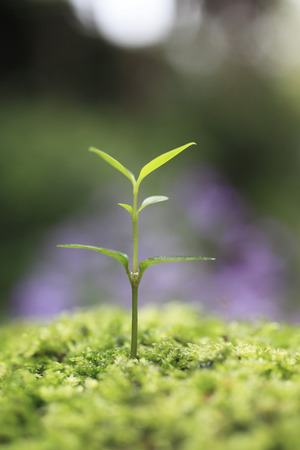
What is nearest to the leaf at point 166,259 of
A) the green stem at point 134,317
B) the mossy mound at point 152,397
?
the green stem at point 134,317

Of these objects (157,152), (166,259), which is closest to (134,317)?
(166,259)

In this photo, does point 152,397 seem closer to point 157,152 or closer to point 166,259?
point 166,259

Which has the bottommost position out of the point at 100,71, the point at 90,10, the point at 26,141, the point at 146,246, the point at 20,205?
the point at 146,246

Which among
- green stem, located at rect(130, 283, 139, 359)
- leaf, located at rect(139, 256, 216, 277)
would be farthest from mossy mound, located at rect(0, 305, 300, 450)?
leaf, located at rect(139, 256, 216, 277)

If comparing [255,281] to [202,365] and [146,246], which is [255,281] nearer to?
[146,246]

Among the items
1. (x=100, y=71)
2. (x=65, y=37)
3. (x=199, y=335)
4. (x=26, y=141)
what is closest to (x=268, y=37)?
(x=100, y=71)

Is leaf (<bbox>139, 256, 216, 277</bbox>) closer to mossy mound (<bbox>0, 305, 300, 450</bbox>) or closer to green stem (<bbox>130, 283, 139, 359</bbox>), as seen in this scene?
green stem (<bbox>130, 283, 139, 359</bbox>)
